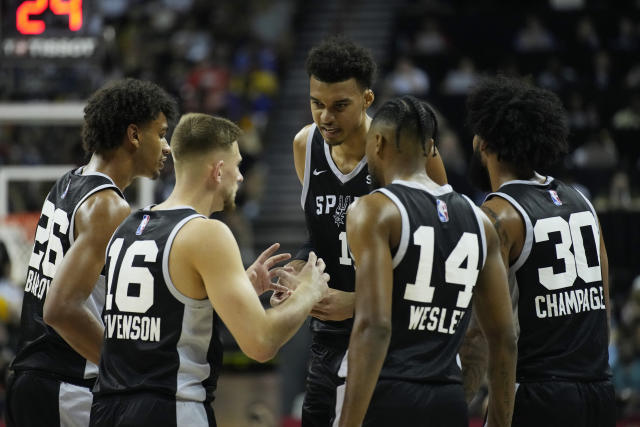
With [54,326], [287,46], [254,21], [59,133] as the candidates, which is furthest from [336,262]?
[254,21]

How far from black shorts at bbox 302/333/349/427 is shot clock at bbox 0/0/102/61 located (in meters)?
4.56

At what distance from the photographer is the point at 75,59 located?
340 inches

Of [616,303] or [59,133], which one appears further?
[616,303]

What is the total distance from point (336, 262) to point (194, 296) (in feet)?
4.20

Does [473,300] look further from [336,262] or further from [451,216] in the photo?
[336,262]

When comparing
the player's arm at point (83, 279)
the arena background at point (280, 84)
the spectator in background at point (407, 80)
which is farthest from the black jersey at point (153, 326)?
the spectator in background at point (407, 80)

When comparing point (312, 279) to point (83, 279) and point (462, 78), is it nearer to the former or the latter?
point (83, 279)

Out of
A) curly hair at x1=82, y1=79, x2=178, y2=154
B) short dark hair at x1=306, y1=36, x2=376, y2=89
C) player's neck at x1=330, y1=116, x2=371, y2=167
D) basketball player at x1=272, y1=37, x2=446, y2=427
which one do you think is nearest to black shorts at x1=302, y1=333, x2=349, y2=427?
basketball player at x1=272, y1=37, x2=446, y2=427

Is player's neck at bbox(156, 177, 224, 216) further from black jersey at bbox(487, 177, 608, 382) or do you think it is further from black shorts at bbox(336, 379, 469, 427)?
black jersey at bbox(487, 177, 608, 382)

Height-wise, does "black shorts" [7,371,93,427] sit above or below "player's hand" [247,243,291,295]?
below

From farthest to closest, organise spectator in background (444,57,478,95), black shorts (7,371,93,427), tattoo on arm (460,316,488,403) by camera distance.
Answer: spectator in background (444,57,478,95) → tattoo on arm (460,316,488,403) → black shorts (7,371,93,427)

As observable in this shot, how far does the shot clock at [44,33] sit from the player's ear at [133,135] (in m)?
3.88

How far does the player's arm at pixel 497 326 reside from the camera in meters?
4.15

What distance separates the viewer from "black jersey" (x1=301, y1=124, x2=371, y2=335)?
201 inches
